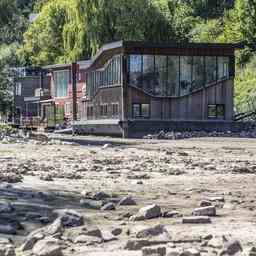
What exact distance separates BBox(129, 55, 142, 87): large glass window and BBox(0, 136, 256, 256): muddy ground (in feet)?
110

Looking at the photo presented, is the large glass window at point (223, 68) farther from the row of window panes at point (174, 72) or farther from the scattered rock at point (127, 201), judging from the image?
the scattered rock at point (127, 201)

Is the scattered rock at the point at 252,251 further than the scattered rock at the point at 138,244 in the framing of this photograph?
No

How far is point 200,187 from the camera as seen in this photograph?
60.3 ft

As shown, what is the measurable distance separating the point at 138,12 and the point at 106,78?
39.9 ft

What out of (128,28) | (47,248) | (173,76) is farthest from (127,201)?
(128,28)

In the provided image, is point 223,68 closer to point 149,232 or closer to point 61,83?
point 61,83

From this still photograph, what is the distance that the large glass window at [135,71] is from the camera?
62.4 metres

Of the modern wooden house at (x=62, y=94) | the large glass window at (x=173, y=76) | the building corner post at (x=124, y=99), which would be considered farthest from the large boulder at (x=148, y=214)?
the modern wooden house at (x=62, y=94)

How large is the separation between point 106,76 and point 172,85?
660 cm

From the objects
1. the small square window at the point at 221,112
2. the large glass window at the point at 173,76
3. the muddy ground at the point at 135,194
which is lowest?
the muddy ground at the point at 135,194

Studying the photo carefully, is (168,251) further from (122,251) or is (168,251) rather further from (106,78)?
(106,78)

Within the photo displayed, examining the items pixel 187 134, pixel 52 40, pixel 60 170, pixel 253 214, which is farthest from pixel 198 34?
pixel 253 214

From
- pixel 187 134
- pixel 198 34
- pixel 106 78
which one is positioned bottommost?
pixel 187 134

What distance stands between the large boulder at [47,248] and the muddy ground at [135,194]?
21 centimetres
